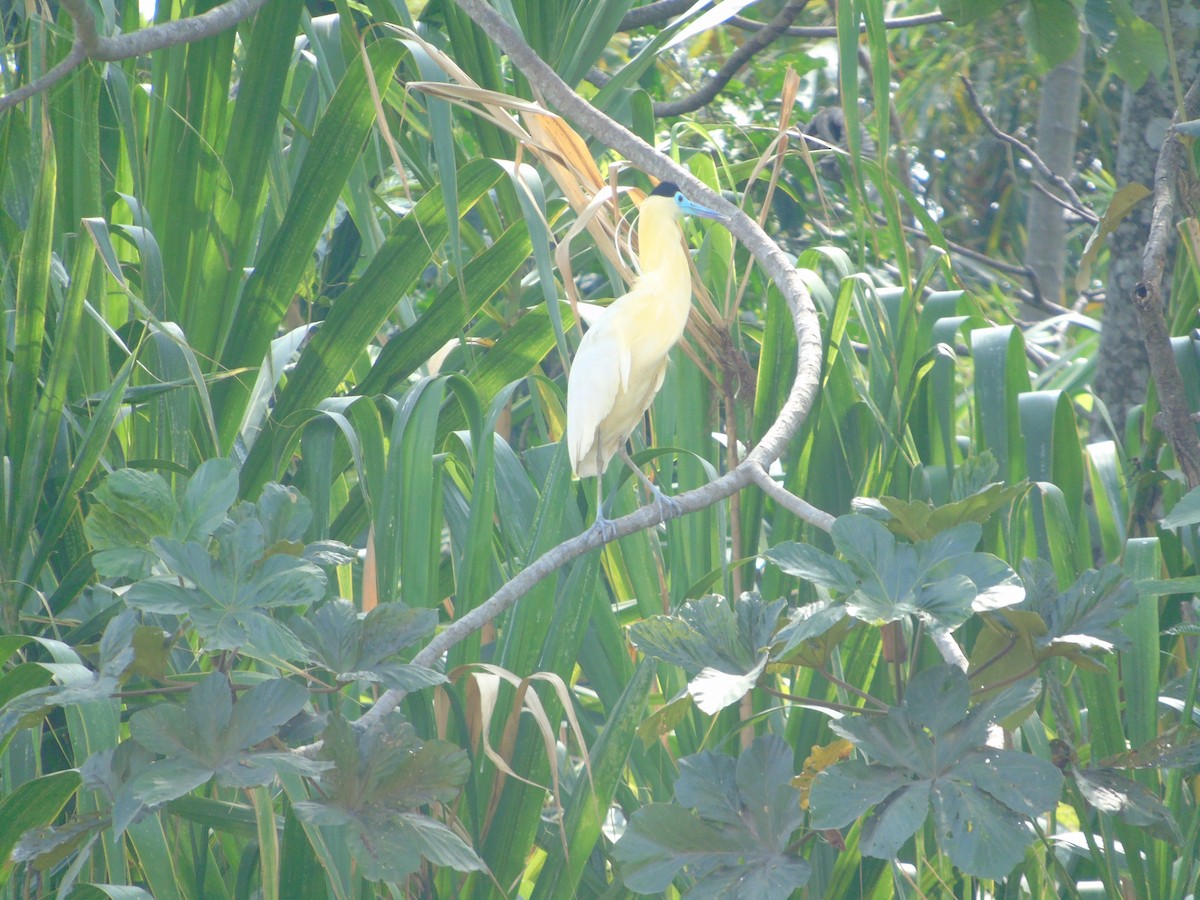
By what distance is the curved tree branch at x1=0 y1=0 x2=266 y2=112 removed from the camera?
118 cm

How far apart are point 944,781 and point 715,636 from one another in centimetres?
20

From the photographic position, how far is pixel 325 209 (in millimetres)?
1437

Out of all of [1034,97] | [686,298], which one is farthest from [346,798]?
[1034,97]

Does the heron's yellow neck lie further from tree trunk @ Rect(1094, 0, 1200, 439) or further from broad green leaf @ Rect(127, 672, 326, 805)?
broad green leaf @ Rect(127, 672, 326, 805)

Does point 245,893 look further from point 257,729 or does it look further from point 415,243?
point 415,243

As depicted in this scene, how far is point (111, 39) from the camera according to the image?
1231 mm

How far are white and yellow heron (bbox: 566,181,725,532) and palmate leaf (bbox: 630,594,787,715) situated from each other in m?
0.50

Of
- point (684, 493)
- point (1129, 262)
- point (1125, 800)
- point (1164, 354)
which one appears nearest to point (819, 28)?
point (1129, 262)

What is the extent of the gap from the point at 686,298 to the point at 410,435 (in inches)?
15.6

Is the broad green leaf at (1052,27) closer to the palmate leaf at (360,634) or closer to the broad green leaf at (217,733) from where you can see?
the palmate leaf at (360,634)

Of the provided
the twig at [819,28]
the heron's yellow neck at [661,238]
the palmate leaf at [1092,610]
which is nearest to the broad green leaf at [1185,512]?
the palmate leaf at [1092,610]

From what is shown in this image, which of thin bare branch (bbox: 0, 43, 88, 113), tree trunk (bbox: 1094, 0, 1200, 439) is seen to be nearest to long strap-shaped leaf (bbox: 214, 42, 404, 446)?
thin bare branch (bbox: 0, 43, 88, 113)

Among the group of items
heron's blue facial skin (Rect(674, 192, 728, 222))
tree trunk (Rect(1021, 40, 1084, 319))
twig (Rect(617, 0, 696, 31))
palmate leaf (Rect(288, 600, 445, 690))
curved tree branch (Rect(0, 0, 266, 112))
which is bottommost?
tree trunk (Rect(1021, 40, 1084, 319))

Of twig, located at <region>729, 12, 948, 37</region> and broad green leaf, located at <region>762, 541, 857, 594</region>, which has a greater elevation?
twig, located at <region>729, 12, 948, 37</region>
